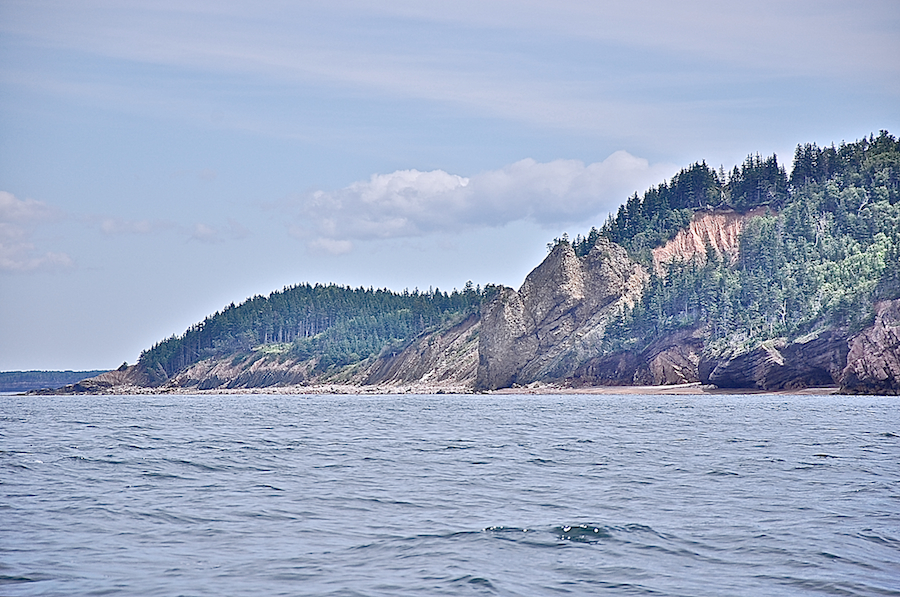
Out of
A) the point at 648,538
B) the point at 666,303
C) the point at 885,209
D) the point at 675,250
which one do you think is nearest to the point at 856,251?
the point at 885,209

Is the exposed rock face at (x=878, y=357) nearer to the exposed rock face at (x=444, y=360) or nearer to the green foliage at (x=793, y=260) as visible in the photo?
the green foliage at (x=793, y=260)

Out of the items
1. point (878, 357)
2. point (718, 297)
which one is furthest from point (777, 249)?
point (878, 357)

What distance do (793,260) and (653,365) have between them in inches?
1253

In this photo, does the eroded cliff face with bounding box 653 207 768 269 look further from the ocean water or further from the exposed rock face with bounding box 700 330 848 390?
the ocean water

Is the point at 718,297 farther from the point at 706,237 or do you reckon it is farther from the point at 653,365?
the point at 706,237

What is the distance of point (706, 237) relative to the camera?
6850 inches

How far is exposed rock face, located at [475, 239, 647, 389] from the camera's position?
155875 millimetres

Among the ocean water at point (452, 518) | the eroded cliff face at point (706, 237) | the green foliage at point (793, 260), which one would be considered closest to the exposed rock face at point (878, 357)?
the green foliage at point (793, 260)

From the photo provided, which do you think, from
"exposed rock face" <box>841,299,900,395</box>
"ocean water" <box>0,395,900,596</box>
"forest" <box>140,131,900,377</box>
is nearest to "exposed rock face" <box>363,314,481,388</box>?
"forest" <box>140,131,900,377</box>

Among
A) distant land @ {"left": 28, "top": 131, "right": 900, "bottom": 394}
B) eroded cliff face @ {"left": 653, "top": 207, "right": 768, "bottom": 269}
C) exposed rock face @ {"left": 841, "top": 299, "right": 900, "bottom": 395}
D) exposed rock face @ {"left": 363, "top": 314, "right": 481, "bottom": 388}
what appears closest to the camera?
exposed rock face @ {"left": 841, "top": 299, "right": 900, "bottom": 395}

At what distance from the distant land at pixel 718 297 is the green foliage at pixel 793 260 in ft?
0.97

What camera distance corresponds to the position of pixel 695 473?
29.7 meters

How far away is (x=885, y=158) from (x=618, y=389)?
6701 cm

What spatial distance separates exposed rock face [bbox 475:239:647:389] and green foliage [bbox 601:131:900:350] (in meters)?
5.87
